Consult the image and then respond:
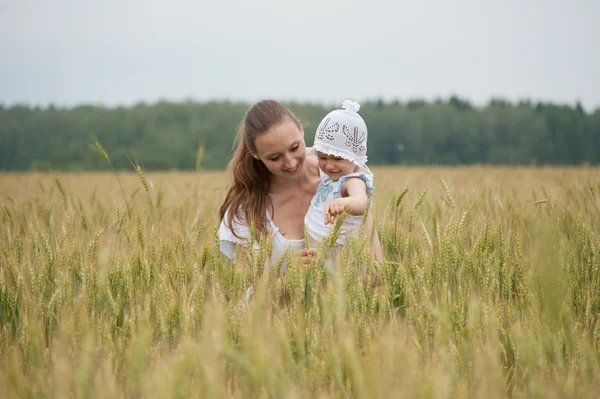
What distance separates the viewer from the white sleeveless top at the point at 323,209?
2.55m

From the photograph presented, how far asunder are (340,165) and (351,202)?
14.1 inches

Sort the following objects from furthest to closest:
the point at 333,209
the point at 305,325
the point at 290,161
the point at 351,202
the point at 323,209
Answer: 1. the point at 323,209
2. the point at 290,161
3. the point at 351,202
4. the point at 333,209
5. the point at 305,325

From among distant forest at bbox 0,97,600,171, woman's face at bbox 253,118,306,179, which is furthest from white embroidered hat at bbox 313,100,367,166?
distant forest at bbox 0,97,600,171

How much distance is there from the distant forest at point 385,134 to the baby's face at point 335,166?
27.3 meters

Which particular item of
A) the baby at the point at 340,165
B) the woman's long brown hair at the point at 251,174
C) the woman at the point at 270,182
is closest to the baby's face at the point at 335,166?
the baby at the point at 340,165

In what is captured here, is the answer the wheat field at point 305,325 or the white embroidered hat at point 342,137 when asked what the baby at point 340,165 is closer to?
the white embroidered hat at point 342,137

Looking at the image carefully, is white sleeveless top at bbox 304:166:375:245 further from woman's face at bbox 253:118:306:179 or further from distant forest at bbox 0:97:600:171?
distant forest at bbox 0:97:600:171

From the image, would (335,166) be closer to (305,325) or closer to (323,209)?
(323,209)

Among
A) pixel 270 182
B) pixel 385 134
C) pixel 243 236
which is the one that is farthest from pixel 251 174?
pixel 385 134

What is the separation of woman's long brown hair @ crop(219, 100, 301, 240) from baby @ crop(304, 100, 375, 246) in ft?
0.67

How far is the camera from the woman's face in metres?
2.55

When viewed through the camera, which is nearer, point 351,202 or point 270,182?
point 351,202

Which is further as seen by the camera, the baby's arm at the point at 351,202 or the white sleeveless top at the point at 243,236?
the white sleeveless top at the point at 243,236

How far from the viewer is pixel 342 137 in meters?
2.59
